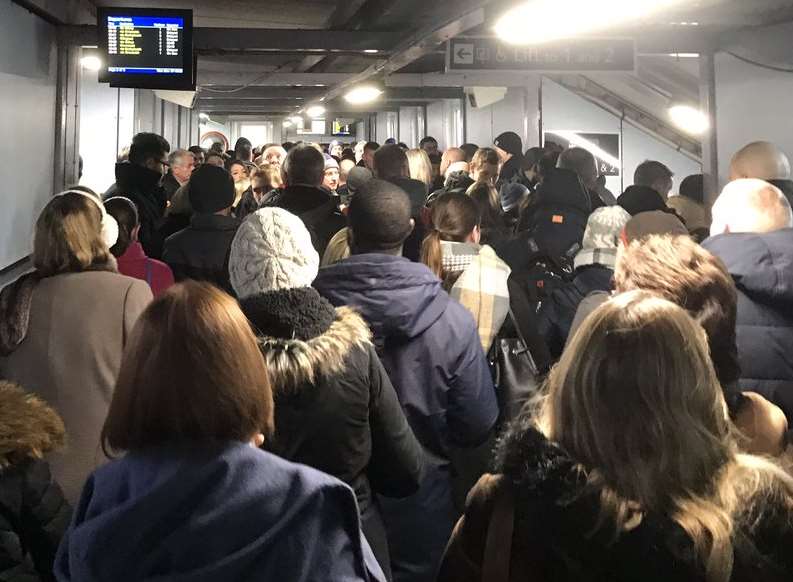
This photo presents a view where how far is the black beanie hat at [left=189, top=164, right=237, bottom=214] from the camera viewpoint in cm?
452

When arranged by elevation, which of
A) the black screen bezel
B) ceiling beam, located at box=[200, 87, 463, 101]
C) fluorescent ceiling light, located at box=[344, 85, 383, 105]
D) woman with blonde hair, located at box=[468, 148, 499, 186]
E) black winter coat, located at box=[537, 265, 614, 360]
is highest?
ceiling beam, located at box=[200, 87, 463, 101]

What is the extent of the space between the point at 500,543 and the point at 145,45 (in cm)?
768

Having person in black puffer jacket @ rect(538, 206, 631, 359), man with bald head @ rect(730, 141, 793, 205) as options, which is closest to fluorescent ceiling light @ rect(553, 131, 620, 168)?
man with bald head @ rect(730, 141, 793, 205)

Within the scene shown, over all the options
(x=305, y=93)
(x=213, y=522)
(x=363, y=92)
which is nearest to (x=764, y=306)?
(x=213, y=522)

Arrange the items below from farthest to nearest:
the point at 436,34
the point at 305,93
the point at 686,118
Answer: the point at 305,93 → the point at 686,118 → the point at 436,34

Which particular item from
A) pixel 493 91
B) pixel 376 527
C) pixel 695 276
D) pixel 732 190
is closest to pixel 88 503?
pixel 376 527

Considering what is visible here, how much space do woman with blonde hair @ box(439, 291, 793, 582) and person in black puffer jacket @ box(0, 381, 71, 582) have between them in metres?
1.01

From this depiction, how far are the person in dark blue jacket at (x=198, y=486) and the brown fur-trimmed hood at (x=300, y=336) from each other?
60 cm

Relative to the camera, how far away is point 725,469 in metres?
1.56

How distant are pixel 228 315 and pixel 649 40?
8229mm

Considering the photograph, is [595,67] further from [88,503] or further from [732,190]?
[88,503]

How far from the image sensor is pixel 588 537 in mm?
1456

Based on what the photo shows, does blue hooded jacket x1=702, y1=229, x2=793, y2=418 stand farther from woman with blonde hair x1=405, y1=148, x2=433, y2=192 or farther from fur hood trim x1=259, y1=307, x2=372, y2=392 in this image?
woman with blonde hair x1=405, y1=148, x2=433, y2=192

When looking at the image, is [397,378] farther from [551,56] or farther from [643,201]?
[551,56]
